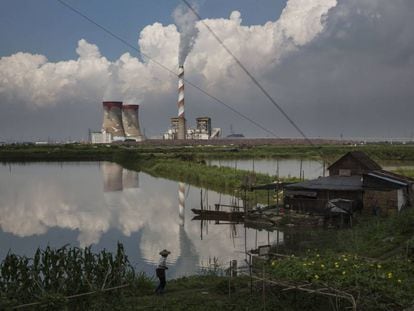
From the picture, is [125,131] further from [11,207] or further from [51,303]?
[51,303]

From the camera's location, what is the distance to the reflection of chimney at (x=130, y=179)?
32.5 m

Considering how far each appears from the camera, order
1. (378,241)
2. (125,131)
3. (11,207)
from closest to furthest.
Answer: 1. (378,241)
2. (11,207)
3. (125,131)

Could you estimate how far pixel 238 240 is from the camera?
15461 mm

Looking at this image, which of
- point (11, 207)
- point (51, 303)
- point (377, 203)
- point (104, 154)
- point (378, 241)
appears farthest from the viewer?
point (104, 154)

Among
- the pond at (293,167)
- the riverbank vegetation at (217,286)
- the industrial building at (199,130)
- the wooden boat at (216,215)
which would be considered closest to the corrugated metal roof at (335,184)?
the wooden boat at (216,215)

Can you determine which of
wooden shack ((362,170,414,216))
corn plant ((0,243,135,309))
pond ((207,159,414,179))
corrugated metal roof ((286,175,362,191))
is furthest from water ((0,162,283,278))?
pond ((207,159,414,179))

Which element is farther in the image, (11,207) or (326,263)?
(11,207)

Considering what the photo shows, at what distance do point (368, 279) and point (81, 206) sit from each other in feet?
59.9

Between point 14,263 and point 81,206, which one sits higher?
point 14,263

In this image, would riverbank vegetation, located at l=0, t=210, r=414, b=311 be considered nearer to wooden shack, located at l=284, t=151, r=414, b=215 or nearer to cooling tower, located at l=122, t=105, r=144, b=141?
wooden shack, located at l=284, t=151, r=414, b=215

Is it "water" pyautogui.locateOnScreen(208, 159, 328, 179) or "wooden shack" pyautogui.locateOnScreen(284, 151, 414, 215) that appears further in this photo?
"water" pyautogui.locateOnScreen(208, 159, 328, 179)

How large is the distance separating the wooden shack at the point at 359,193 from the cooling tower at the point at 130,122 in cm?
6587

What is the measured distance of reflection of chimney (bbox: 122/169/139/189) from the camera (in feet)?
107

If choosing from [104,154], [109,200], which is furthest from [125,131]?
[109,200]
